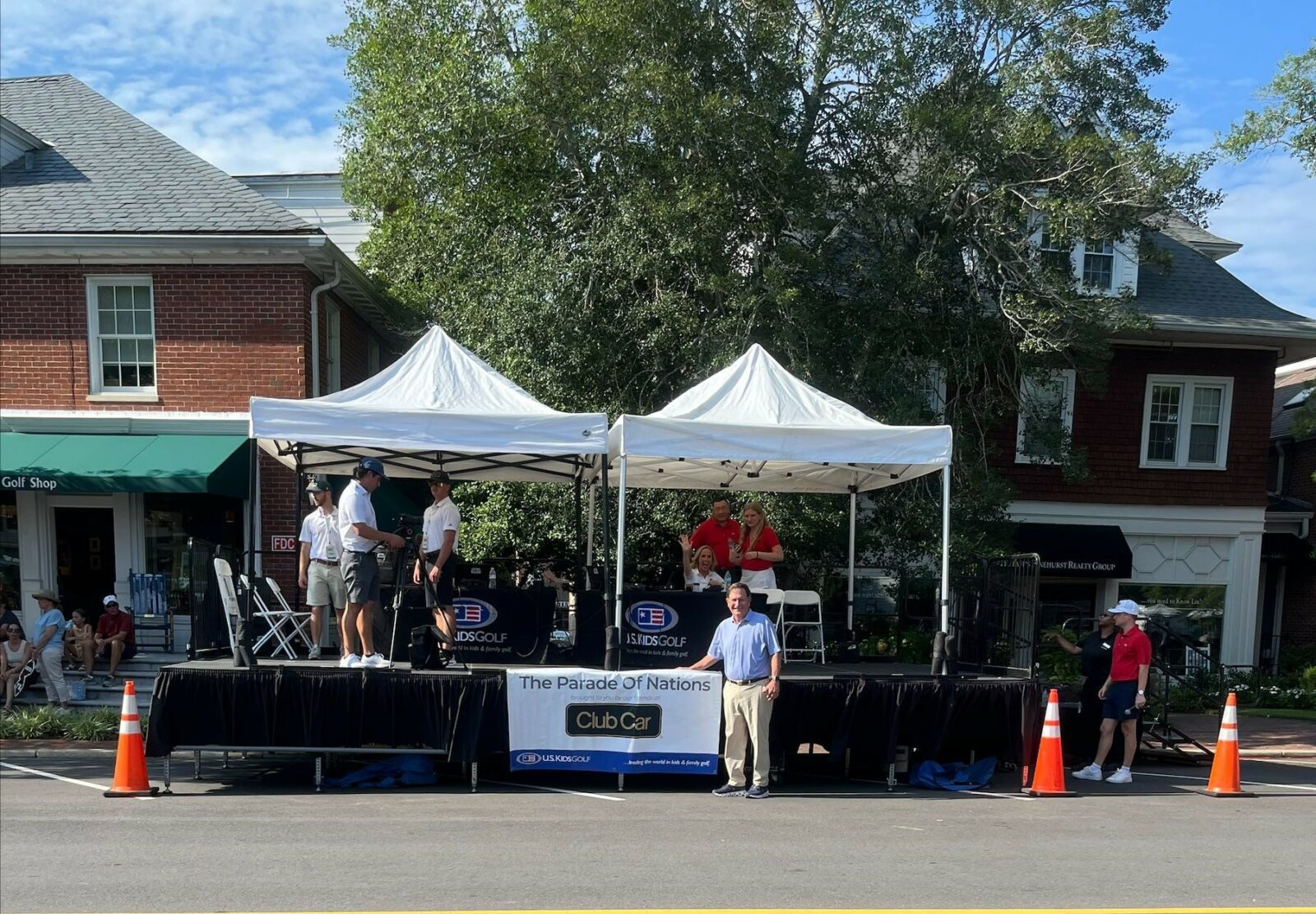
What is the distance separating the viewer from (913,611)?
704 inches

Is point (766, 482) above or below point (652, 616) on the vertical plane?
above

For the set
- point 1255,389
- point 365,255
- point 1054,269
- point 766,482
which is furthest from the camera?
point 1255,389

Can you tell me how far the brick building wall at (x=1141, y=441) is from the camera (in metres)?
18.9

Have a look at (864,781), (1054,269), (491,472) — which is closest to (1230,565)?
(1054,269)

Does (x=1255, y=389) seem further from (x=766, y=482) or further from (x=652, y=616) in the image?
(x=652, y=616)

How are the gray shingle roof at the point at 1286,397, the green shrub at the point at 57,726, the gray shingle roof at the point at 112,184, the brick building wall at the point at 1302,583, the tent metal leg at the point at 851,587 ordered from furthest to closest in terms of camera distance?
the gray shingle roof at the point at 1286,397 → the brick building wall at the point at 1302,583 → the gray shingle roof at the point at 112,184 → the tent metal leg at the point at 851,587 → the green shrub at the point at 57,726

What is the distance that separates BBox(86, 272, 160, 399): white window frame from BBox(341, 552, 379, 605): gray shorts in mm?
7948

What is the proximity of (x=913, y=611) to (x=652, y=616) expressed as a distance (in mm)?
9573

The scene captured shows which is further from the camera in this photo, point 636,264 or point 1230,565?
point 1230,565

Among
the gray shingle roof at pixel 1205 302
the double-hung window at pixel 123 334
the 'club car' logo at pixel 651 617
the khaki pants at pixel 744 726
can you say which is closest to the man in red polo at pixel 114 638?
the double-hung window at pixel 123 334

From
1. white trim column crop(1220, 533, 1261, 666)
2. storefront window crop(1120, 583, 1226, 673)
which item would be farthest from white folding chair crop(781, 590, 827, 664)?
white trim column crop(1220, 533, 1261, 666)

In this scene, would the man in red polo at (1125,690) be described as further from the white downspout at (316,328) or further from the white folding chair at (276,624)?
the white downspout at (316,328)

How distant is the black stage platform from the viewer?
8484 mm

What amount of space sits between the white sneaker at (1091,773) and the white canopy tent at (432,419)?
538 cm
